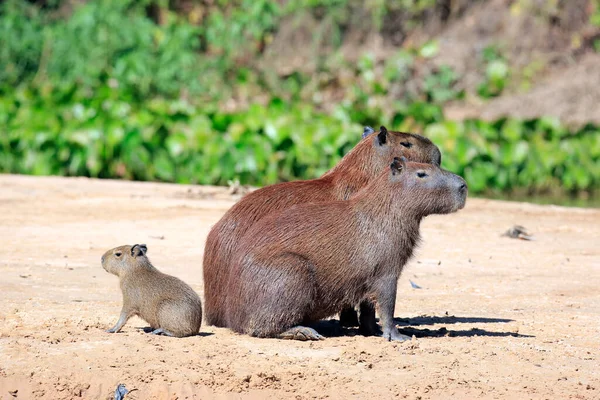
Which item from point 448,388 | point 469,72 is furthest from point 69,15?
point 448,388

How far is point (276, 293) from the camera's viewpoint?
6.03 m

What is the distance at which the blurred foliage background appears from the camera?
1410cm

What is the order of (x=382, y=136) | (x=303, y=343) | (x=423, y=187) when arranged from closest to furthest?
(x=303, y=343)
(x=423, y=187)
(x=382, y=136)

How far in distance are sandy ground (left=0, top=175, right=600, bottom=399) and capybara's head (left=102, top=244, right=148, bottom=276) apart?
35cm

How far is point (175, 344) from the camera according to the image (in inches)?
229

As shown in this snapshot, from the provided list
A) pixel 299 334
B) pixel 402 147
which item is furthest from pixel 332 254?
pixel 402 147

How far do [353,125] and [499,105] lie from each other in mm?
6403

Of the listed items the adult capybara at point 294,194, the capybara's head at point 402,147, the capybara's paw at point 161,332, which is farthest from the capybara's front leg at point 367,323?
the capybara's paw at point 161,332

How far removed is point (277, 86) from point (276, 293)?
48.5 ft

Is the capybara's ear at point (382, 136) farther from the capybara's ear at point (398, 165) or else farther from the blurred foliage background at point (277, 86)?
the blurred foliage background at point (277, 86)

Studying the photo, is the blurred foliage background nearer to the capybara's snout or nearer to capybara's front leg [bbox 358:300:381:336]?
capybara's front leg [bbox 358:300:381:336]

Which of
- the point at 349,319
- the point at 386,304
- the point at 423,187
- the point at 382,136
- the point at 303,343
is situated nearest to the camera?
the point at 303,343

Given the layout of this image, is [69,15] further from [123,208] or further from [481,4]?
[123,208]

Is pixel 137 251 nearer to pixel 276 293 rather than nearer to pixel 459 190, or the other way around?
pixel 276 293
